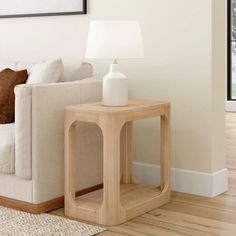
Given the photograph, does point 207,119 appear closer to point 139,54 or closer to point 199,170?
point 199,170

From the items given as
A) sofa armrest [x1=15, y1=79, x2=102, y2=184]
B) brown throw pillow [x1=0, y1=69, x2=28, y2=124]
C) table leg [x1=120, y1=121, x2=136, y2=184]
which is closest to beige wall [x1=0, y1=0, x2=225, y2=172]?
table leg [x1=120, y1=121, x2=136, y2=184]

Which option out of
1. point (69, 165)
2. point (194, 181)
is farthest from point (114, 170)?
point (194, 181)

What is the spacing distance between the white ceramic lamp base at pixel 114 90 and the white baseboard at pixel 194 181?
71 centimetres

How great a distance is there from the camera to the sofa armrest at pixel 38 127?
293 centimetres

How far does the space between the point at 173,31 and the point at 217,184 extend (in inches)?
39.8

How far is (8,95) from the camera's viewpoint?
3.40m

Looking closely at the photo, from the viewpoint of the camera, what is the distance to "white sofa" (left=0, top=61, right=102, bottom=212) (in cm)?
295

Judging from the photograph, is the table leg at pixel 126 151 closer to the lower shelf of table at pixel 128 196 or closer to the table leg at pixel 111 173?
the lower shelf of table at pixel 128 196

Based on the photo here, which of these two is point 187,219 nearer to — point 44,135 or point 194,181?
point 194,181

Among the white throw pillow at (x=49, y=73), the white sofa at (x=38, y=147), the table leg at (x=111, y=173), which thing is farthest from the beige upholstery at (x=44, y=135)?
the table leg at (x=111, y=173)

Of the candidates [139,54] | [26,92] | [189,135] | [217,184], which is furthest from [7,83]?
[217,184]

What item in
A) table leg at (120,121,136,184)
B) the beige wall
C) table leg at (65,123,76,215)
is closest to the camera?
table leg at (65,123,76,215)

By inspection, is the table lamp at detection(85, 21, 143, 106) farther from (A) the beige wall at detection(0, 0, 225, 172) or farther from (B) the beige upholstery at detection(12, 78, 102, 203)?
(A) the beige wall at detection(0, 0, 225, 172)

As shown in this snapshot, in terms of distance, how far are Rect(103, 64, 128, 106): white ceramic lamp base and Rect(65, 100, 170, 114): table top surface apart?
5cm
